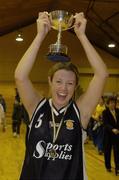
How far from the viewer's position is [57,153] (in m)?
2.19

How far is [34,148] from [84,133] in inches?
11.0

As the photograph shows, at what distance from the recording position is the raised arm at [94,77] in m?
2.28

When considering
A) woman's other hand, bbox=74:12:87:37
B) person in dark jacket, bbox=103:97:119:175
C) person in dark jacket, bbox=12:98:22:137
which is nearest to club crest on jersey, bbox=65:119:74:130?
woman's other hand, bbox=74:12:87:37

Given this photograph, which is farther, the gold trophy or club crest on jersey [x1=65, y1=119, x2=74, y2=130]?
the gold trophy

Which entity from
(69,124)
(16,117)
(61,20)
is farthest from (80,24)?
(16,117)

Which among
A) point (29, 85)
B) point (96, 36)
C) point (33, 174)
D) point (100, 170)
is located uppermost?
point (96, 36)

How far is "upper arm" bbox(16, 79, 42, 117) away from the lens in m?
2.35

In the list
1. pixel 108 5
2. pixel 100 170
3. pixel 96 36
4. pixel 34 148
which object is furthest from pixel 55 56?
pixel 96 36

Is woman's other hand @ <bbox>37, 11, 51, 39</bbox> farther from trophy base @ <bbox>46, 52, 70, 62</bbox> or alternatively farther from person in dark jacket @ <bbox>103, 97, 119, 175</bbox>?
person in dark jacket @ <bbox>103, 97, 119, 175</bbox>

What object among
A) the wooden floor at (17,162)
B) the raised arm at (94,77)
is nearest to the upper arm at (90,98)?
the raised arm at (94,77)

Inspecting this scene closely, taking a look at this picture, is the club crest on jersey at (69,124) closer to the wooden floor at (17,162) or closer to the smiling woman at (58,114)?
the smiling woman at (58,114)

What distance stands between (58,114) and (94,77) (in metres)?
0.29

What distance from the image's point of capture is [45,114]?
2.30 metres

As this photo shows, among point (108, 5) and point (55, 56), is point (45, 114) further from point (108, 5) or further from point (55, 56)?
point (108, 5)
